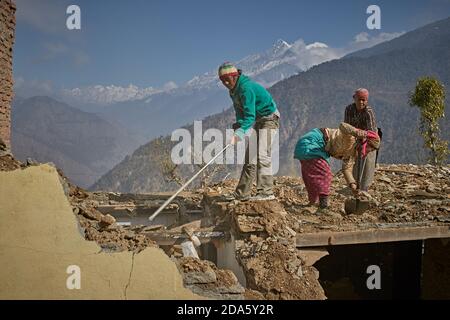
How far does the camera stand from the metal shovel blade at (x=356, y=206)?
5.34 metres

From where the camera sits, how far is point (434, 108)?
17859 mm

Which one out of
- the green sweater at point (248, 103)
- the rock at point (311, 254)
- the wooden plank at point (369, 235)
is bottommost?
the rock at point (311, 254)

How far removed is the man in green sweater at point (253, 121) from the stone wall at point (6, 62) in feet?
11.6

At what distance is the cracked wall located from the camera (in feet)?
9.52

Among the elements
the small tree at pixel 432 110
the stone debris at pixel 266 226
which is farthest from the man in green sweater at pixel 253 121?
the small tree at pixel 432 110

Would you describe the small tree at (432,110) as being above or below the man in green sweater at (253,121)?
above

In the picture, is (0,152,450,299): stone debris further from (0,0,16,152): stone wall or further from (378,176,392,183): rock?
(0,0,16,152): stone wall

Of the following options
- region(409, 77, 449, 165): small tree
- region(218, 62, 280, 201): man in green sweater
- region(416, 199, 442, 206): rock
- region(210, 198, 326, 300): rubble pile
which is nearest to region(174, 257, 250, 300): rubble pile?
region(210, 198, 326, 300): rubble pile

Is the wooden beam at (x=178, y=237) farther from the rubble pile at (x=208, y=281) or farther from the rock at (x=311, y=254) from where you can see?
the rubble pile at (x=208, y=281)

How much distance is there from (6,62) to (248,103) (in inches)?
155

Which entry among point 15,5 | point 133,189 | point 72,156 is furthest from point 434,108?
point 72,156
